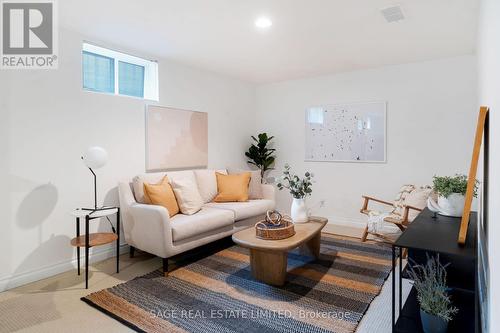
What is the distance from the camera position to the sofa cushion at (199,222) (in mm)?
2922

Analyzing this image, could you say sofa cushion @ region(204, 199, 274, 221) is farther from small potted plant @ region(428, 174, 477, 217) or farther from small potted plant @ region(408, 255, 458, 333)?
small potted plant @ region(408, 255, 458, 333)

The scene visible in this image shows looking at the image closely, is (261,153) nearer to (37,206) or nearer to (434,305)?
(37,206)

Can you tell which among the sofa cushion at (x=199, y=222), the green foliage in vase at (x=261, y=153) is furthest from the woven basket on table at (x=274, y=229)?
the green foliage in vase at (x=261, y=153)

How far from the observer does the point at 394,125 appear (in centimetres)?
431

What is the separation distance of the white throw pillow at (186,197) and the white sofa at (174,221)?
86mm

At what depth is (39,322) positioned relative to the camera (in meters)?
2.12

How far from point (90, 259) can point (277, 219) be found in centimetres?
205

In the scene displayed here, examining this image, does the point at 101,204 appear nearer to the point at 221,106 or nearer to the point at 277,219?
the point at 277,219

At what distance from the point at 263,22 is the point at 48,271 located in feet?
10.3

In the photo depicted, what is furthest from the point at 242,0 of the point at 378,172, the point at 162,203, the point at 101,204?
the point at 378,172

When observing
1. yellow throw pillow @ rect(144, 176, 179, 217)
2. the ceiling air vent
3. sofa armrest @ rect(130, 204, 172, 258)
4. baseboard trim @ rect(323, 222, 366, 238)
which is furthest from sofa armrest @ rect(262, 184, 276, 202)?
the ceiling air vent

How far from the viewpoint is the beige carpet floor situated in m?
2.06

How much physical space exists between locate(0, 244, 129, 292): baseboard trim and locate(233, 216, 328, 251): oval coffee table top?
1618mm

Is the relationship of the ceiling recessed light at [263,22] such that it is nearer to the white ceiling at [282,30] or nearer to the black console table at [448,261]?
the white ceiling at [282,30]
